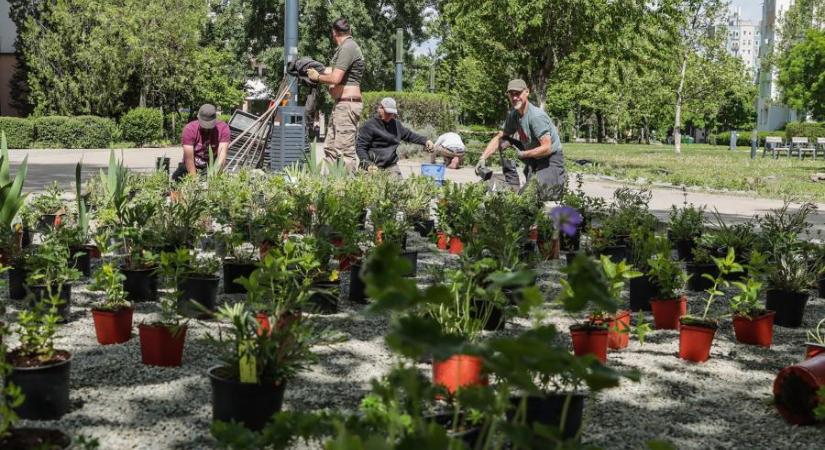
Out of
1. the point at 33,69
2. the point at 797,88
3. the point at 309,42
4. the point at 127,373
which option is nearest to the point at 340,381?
the point at 127,373

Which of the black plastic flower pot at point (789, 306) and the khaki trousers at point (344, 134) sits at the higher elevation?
the khaki trousers at point (344, 134)

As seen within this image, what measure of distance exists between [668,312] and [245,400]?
291 cm

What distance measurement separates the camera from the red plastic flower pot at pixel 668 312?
5113 millimetres

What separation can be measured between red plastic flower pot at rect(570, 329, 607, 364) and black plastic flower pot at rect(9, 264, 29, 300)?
3.19 meters

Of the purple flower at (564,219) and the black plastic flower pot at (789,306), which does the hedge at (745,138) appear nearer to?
the black plastic flower pot at (789,306)

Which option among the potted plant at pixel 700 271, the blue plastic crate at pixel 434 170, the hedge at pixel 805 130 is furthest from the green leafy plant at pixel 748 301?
the hedge at pixel 805 130

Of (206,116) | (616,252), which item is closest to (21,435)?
(616,252)

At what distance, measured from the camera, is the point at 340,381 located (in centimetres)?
388

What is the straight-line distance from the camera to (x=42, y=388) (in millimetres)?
3127

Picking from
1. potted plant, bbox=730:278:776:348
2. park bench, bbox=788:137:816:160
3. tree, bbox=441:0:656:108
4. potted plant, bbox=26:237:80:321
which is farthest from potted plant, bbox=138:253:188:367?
park bench, bbox=788:137:816:160

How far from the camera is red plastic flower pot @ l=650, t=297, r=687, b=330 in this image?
16.8 ft

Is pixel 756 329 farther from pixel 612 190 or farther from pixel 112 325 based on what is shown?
pixel 612 190

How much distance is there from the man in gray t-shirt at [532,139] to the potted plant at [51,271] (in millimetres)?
4842

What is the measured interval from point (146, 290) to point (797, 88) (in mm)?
24903
